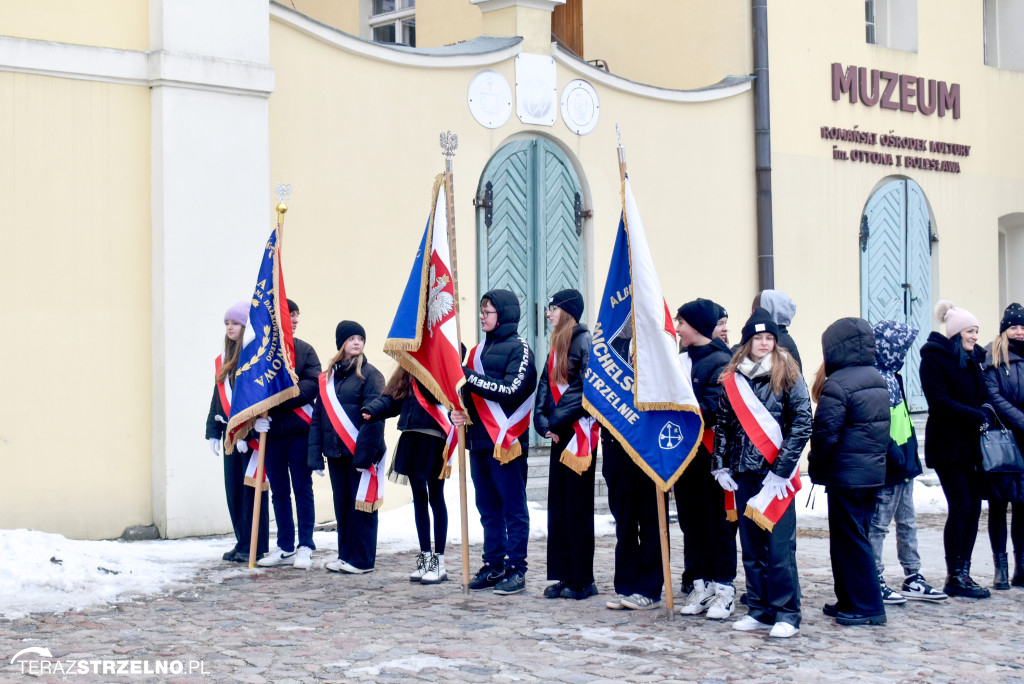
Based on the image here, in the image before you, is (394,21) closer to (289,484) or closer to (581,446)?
(289,484)

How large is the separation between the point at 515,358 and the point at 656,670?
98.0 inches

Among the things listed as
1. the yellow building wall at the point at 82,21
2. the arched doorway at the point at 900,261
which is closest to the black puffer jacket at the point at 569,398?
the yellow building wall at the point at 82,21

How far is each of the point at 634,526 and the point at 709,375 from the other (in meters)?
0.94

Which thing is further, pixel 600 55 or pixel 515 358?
pixel 600 55

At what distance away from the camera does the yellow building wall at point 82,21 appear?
924cm

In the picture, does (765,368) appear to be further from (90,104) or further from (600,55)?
(600,55)

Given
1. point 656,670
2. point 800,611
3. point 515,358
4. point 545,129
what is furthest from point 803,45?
point 656,670

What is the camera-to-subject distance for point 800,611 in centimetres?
684

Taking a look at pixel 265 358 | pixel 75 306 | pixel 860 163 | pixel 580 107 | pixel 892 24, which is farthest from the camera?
pixel 892 24

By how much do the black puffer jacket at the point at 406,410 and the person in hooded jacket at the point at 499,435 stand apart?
1.08 feet

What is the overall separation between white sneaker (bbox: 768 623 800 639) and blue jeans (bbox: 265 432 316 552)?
138 inches

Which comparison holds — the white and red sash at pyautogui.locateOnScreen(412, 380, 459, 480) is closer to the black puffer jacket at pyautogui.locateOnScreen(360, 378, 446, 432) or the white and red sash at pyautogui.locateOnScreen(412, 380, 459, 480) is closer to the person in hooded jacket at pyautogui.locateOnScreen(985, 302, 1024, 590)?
the black puffer jacket at pyautogui.locateOnScreen(360, 378, 446, 432)

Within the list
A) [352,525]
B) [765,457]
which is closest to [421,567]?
[352,525]

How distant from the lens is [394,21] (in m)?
15.5
